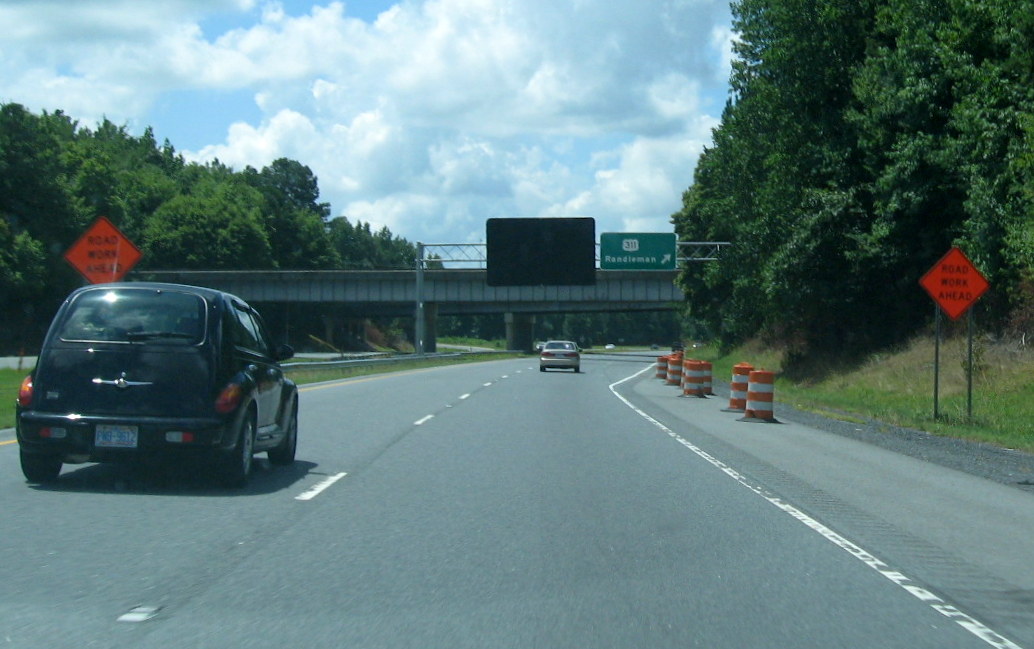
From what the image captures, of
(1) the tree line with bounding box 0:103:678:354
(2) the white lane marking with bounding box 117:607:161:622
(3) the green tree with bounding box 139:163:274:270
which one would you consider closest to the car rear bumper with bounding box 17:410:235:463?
(2) the white lane marking with bounding box 117:607:161:622

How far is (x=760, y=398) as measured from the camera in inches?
925

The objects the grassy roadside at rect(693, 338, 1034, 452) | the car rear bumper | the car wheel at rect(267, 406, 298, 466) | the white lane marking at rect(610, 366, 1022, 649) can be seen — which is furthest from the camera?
the grassy roadside at rect(693, 338, 1034, 452)

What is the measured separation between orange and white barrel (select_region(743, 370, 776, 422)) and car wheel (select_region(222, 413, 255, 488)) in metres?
13.7

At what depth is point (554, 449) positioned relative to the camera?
1661 centimetres

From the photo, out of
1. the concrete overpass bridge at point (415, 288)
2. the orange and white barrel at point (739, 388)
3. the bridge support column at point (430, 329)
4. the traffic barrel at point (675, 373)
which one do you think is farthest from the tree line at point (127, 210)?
the orange and white barrel at point (739, 388)

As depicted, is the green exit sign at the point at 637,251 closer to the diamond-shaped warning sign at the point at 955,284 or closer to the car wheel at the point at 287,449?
the diamond-shaped warning sign at the point at 955,284

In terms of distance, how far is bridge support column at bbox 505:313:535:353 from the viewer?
115m

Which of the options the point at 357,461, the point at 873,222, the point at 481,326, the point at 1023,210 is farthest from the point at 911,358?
the point at 481,326

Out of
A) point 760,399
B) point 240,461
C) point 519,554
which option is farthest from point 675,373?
point 519,554

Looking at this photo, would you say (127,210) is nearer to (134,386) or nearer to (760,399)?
(760,399)

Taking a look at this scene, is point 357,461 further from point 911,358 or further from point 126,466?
point 911,358

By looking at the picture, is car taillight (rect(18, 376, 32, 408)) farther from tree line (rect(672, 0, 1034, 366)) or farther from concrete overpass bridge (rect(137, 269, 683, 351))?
concrete overpass bridge (rect(137, 269, 683, 351))

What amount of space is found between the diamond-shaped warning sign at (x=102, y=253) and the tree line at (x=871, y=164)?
1736 centimetres

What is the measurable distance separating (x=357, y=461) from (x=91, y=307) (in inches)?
169
